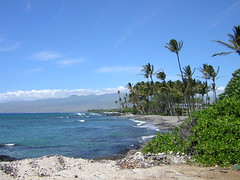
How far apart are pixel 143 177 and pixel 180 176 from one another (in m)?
1.14

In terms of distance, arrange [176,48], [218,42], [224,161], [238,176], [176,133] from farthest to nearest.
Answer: [176,48]
[218,42]
[176,133]
[224,161]
[238,176]

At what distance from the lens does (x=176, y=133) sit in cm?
1227

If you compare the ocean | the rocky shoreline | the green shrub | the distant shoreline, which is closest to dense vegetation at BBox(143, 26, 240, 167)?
the green shrub

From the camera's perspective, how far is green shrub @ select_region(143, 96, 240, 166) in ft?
29.1

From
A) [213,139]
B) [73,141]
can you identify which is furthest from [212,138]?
[73,141]

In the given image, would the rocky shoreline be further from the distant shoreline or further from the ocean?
the distant shoreline

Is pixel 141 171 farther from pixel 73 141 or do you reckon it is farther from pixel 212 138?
pixel 73 141

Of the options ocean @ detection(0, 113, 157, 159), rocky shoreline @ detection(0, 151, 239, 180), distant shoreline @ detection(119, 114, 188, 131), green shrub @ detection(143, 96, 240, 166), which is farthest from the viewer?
distant shoreline @ detection(119, 114, 188, 131)

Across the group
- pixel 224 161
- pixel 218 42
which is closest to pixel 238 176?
pixel 224 161

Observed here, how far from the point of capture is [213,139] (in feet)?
31.0

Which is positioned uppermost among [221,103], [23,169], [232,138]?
[221,103]

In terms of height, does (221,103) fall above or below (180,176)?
above

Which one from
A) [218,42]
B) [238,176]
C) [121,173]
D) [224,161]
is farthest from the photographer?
[218,42]

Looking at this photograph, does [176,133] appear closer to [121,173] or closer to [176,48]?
[121,173]
